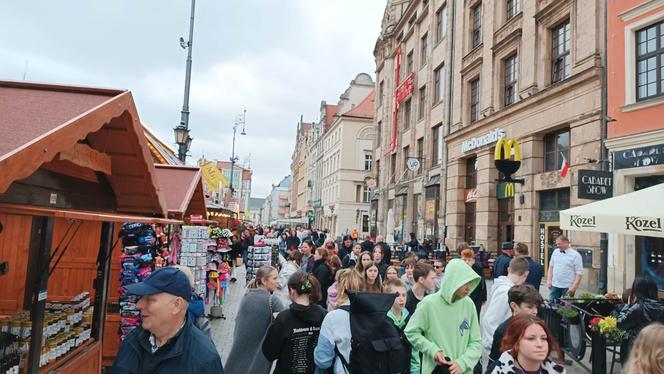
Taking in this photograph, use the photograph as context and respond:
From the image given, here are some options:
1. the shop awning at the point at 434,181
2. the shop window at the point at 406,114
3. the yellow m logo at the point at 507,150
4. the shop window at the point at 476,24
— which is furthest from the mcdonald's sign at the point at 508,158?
the shop window at the point at 406,114

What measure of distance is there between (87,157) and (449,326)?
359 cm

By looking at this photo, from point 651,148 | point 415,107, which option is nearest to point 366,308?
point 651,148

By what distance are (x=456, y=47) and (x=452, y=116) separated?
3.78m

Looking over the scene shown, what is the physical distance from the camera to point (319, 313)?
4.30 meters

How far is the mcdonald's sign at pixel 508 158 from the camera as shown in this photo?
18172 millimetres

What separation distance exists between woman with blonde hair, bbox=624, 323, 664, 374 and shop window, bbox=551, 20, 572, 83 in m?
16.2

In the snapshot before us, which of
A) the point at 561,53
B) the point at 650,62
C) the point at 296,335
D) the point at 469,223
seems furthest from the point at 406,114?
the point at 296,335

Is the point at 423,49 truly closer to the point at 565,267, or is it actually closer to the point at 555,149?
the point at 555,149

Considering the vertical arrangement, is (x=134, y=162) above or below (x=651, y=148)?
below

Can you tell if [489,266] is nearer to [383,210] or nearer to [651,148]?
[651,148]

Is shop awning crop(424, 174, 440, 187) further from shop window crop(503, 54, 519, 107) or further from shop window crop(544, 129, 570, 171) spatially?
shop window crop(544, 129, 570, 171)

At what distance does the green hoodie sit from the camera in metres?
4.27

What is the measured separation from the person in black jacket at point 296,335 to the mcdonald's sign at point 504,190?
644 inches

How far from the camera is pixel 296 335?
4164 mm
